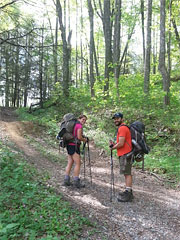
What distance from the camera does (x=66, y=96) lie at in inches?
725

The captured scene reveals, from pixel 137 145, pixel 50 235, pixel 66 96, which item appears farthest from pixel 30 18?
pixel 66 96

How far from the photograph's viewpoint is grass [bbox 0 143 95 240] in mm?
3082

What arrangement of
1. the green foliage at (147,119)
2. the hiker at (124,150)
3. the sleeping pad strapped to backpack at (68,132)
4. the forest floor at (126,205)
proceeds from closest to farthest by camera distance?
the forest floor at (126,205)
the hiker at (124,150)
the sleeping pad strapped to backpack at (68,132)
the green foliage at (147,119)

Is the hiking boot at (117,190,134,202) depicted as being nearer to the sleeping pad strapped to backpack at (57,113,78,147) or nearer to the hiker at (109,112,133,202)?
the hiker at (109,112,133,202)

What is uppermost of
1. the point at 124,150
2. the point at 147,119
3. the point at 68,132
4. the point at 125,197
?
the point at 147,119

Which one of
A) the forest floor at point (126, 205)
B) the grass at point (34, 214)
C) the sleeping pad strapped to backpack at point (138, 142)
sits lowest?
the forest floor at point (126, 205)

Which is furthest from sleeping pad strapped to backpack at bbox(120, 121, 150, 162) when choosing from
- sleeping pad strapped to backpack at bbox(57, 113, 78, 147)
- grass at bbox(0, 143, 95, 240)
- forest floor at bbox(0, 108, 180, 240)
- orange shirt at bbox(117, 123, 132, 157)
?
grass at bbox(0, 143, 95, 240)

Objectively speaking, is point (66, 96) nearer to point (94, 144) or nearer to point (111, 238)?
point (94, 144)

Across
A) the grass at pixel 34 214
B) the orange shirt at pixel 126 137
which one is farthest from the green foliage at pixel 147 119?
the grass at pixel 34 214

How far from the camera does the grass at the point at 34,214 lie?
3.08 m

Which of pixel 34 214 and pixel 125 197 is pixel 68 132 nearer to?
pixel 125 197

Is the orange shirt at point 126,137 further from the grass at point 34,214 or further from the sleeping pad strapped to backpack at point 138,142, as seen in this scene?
the grass at point 34,214

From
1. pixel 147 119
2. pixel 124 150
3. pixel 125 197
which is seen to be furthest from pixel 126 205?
pixel 147 119

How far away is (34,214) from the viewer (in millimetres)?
3551
